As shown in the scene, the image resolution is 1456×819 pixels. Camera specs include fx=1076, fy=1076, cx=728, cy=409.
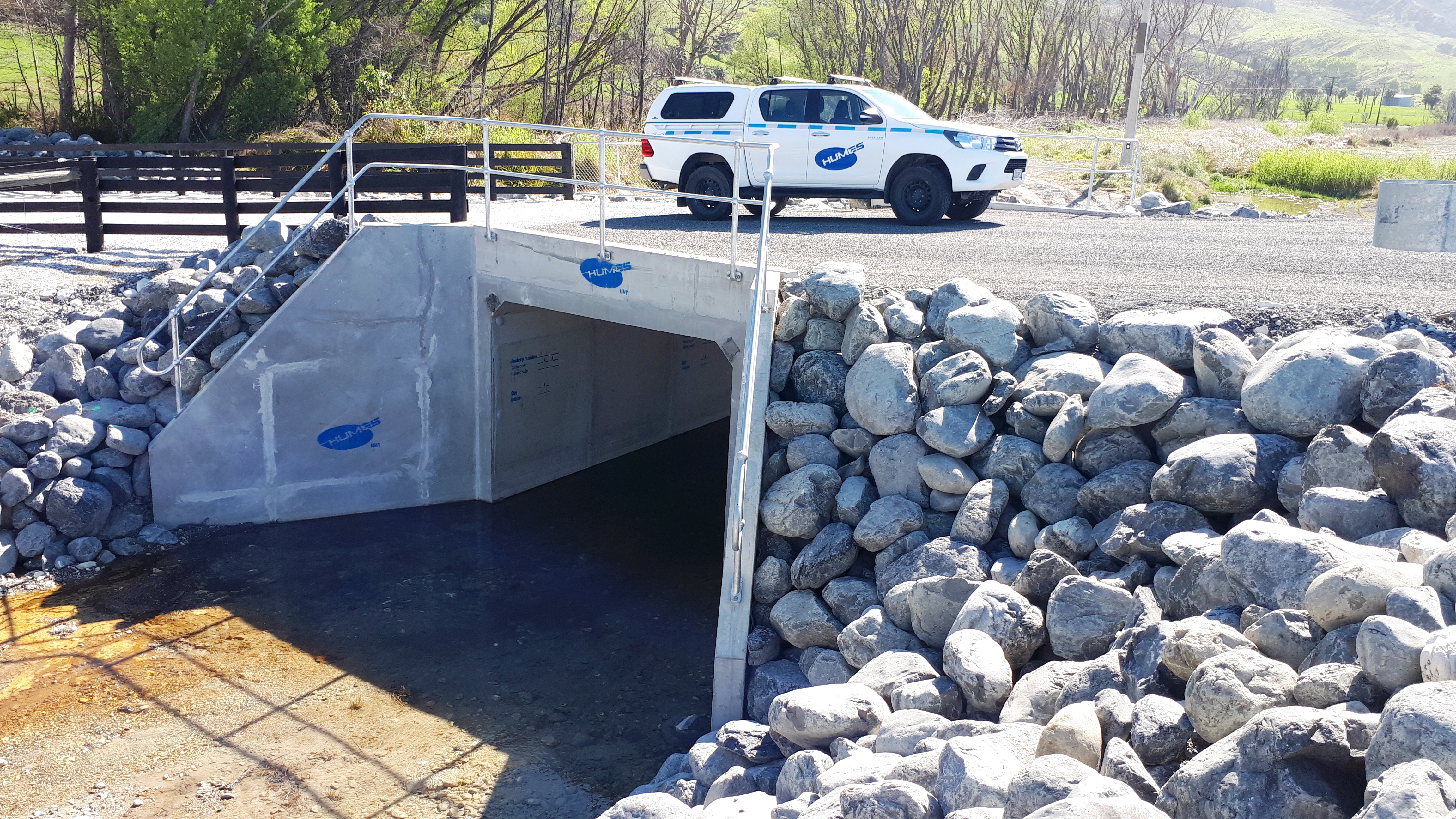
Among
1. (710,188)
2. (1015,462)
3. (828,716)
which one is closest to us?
(828,716)

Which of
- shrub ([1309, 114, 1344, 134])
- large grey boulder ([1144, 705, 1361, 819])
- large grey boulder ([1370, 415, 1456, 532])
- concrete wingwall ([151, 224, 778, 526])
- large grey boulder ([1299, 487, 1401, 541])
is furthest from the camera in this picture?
shrub ([1309, 114, 1344, 134])

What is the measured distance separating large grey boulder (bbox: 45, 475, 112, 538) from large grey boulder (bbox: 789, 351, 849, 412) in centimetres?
715

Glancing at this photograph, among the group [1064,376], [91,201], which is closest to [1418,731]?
[1064,376]

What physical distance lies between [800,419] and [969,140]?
7.00 m

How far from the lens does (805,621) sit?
7516 millimetres

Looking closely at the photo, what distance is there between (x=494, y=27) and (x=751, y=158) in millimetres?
26055

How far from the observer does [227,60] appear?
25.2 m

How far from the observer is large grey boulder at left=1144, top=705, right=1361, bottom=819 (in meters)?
3.74

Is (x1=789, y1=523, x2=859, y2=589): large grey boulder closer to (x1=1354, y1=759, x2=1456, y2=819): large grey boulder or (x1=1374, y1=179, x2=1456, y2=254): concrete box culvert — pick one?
(x1=1374, y1=179, x2=1456, y2=254): concrete box culvert

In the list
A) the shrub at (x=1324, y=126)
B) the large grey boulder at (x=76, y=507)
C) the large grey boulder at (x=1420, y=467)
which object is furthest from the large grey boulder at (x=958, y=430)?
the shrub at (x=1324, y=126)

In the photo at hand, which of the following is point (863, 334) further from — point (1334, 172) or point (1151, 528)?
point (1334, 172)

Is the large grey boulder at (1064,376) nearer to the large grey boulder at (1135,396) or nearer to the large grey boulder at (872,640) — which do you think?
the large grey boulder at (1135,396)

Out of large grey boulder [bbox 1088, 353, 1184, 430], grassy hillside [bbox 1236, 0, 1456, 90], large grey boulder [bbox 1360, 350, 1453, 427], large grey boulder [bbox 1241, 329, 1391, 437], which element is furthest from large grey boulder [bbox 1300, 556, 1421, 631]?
grassy hillside [bbox 1236, 0, 1456, 90]

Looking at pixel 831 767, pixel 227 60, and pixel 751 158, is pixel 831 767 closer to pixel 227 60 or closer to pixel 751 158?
pixel 751 158
